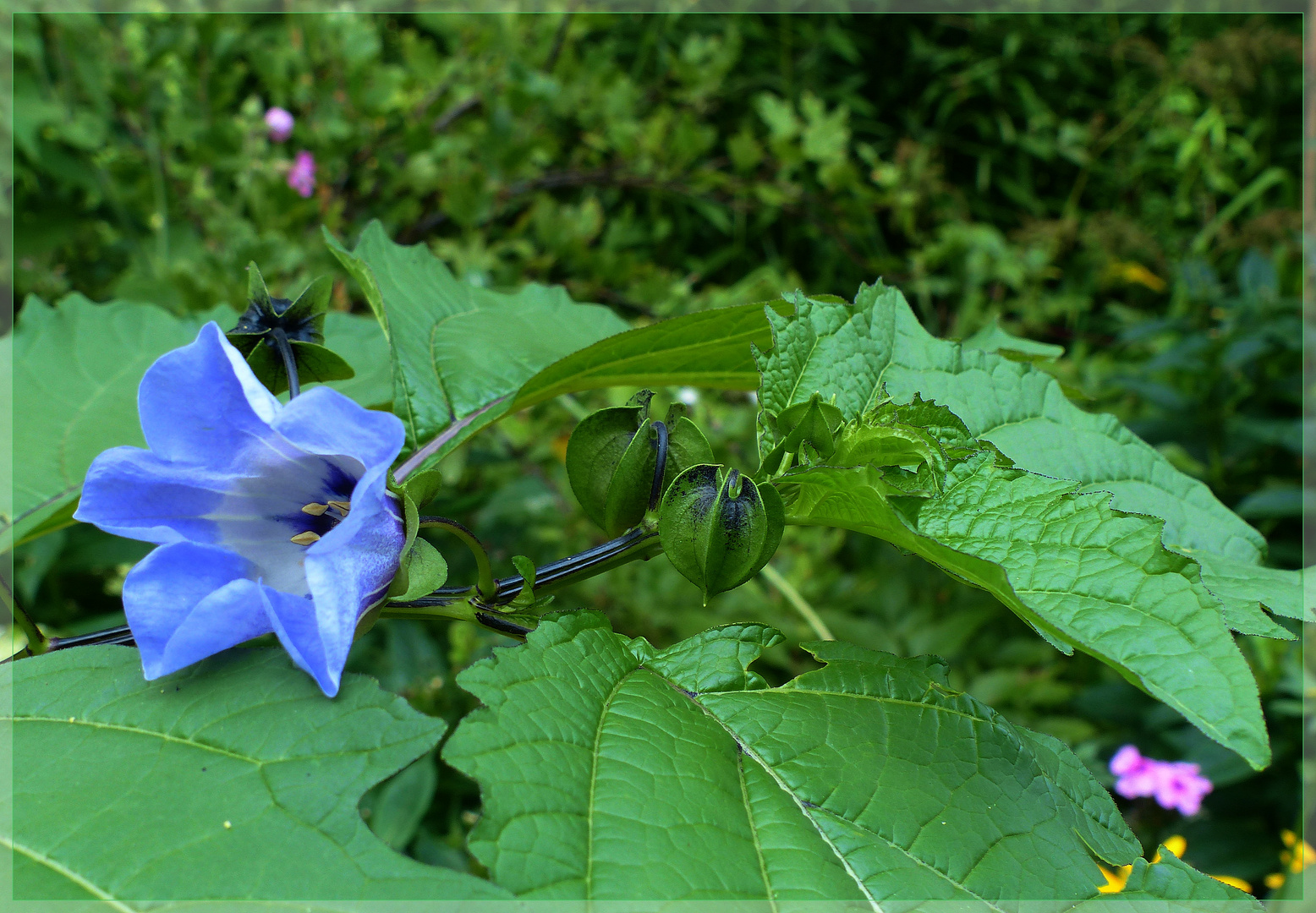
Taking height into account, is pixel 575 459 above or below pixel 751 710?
above

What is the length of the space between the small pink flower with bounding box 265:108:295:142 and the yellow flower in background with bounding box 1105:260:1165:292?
8.87 feet

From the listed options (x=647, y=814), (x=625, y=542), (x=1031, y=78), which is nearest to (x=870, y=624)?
(x=625, y=542)

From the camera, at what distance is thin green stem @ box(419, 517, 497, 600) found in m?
0.53

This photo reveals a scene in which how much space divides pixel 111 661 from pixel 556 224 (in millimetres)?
1706

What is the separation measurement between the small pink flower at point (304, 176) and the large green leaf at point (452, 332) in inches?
47.0

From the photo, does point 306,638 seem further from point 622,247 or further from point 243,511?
point 622,247

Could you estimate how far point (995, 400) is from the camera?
2.14ft

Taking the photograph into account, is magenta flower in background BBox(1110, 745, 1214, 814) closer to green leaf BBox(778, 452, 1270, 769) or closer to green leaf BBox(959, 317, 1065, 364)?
green leaf BBox(959, 317, 1065, 364)

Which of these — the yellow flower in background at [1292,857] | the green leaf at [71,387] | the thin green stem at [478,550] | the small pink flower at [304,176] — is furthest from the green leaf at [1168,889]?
the small pink flower at [304,176]

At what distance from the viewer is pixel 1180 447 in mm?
2266

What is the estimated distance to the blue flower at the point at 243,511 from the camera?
1.47 ft

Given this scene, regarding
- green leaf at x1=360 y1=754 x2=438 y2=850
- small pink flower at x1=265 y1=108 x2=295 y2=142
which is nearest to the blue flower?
green leaf at x1=360 y1=754 x2=438 y2=850

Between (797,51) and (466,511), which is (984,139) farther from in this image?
(466,511)

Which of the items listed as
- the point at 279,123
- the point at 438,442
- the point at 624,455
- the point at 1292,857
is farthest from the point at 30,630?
the point at 1292,857
